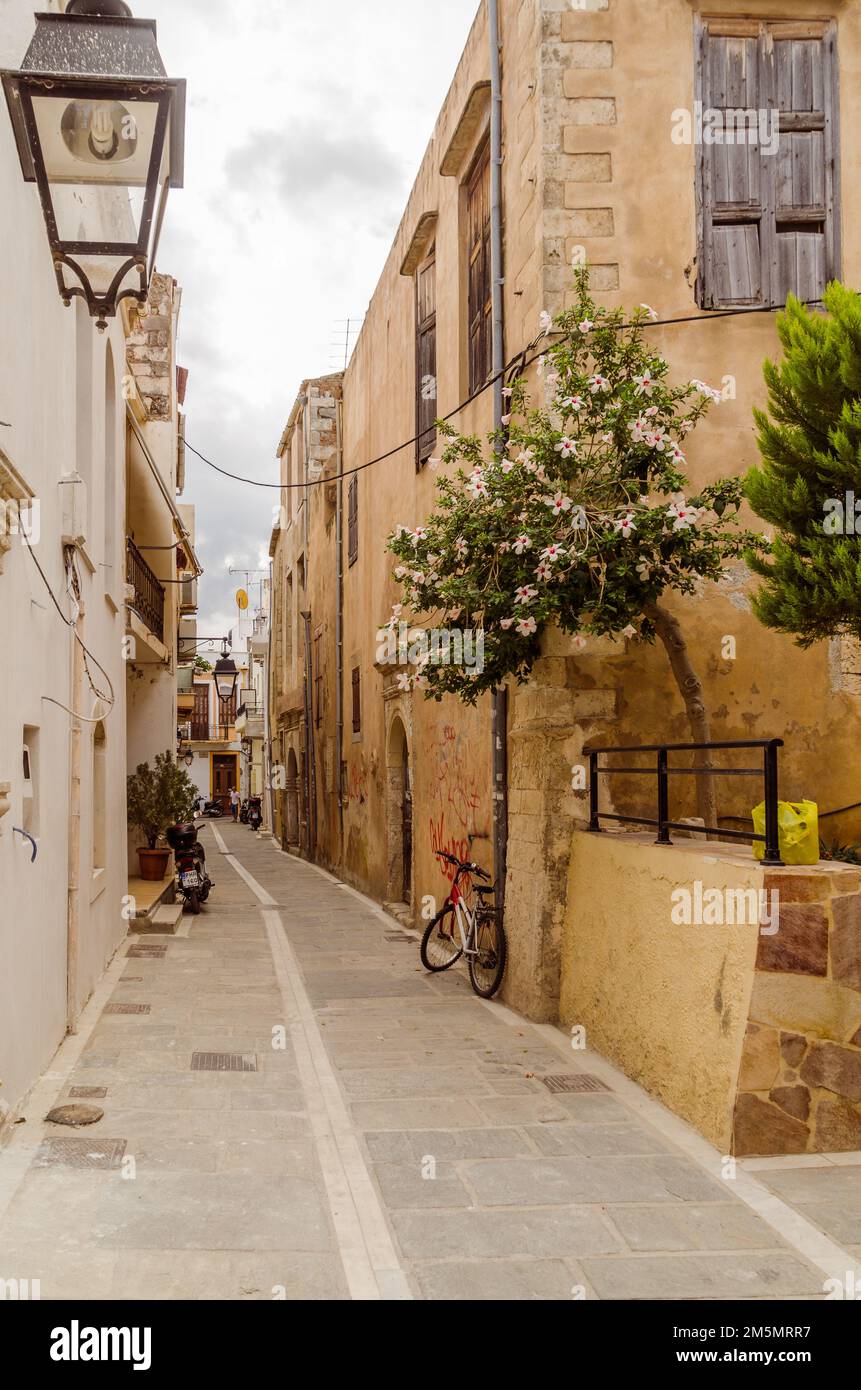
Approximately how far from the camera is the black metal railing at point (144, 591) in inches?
579

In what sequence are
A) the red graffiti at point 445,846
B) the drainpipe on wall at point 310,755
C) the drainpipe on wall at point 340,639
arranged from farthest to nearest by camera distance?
the drainpipe on wall at point 310,755 < the drainpipe on wall at point 340,639 < the red graffiti at point 445,846

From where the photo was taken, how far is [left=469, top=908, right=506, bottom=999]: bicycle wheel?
9.82 meters

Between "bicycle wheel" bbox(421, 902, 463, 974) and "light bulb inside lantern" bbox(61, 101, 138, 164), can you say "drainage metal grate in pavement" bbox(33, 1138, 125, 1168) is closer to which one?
"light bulb inside lantern" bbox(61, 101, 138, 164)

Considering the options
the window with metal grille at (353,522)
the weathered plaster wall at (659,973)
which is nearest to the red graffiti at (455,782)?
the weathered plaster wall at (659,973)

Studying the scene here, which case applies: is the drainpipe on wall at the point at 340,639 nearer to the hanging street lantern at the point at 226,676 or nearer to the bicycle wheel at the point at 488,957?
the bicycle wheel at the point at 488,957

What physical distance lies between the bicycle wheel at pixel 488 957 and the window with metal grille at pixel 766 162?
5.29 metres

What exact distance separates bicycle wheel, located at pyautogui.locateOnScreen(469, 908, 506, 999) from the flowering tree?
7.16 feet

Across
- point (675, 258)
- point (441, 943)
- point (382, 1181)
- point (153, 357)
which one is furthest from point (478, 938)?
point (153, 357)

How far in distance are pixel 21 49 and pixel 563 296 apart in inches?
175

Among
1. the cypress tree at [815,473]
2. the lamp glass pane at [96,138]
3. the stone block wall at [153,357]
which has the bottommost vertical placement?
the cypress tree at [815,473]

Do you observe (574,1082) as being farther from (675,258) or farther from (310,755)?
(310,755)

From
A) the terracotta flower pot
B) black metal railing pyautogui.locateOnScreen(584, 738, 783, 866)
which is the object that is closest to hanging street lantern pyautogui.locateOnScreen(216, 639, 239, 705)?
the terracotta flower pot
